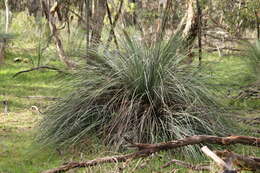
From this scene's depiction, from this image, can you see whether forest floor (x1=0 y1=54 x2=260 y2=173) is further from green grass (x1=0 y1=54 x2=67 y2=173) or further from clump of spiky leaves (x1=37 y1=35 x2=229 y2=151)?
clump of spiky leaves (x1=37 y1=35 x2=229 y2=151)

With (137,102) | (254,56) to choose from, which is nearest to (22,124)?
(137,102)

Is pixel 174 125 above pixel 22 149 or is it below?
above

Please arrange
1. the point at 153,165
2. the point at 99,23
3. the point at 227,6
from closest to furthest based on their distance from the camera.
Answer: the point at 153,165
the point at 99,23
the point at 227,6

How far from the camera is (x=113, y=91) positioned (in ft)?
15.0

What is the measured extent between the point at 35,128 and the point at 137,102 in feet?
4.33

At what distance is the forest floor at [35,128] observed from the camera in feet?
12.6

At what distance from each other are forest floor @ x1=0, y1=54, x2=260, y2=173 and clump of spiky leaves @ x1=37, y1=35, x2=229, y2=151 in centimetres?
20

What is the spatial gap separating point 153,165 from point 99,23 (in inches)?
173

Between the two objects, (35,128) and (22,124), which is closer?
(35,128)

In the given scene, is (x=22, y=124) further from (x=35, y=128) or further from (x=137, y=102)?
(x=137, y=102)

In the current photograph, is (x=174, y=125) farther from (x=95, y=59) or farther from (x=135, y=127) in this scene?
(x=95, y=59)

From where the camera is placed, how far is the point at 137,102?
4336 millimetres

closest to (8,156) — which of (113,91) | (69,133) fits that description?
(69,133)

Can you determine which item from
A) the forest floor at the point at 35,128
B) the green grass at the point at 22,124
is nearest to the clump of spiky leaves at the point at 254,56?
the forest floor at the point at 35,128
